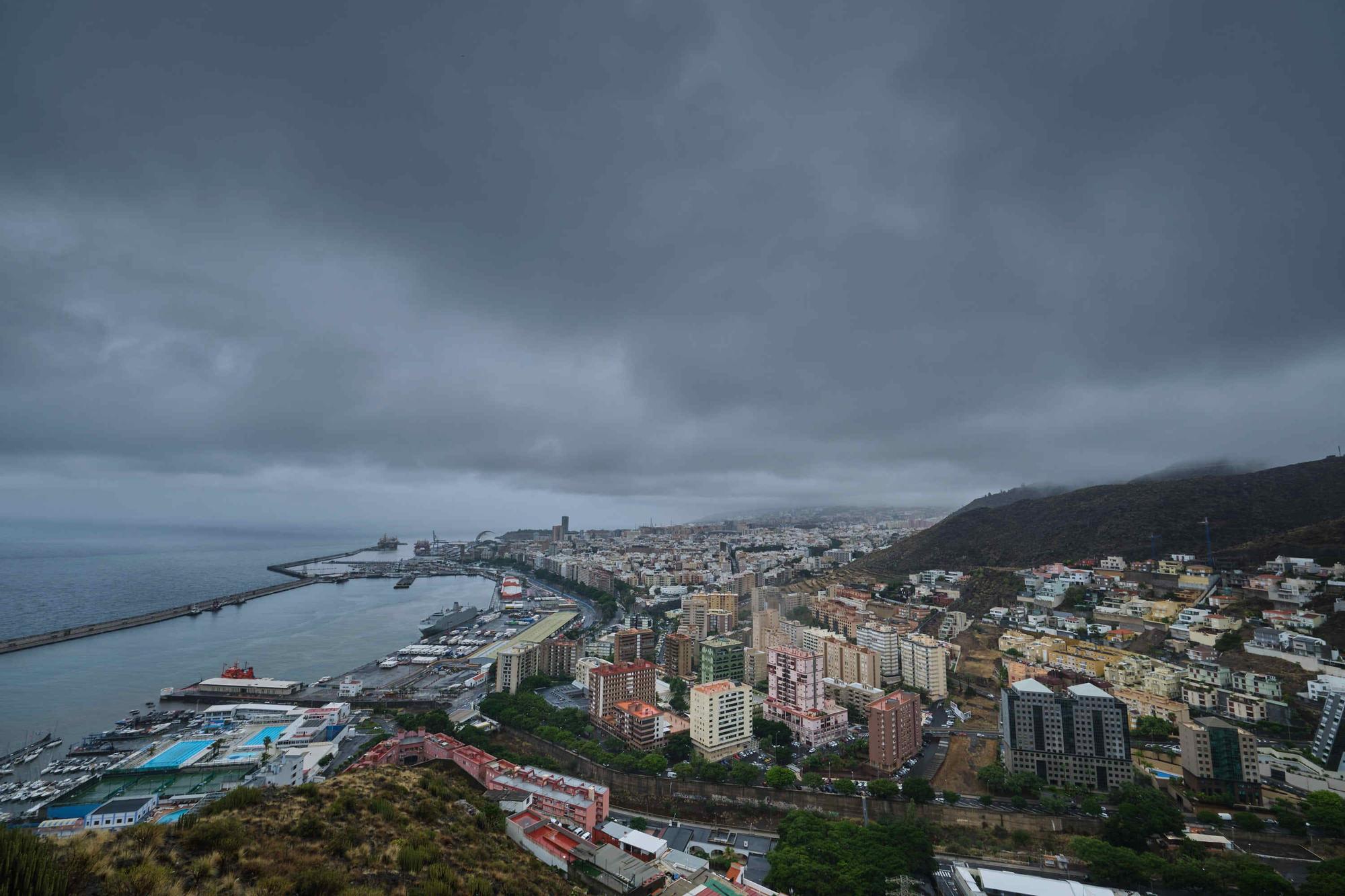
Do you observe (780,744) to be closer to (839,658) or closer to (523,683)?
(839,658)

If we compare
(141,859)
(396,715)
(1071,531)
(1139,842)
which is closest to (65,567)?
(396,715)

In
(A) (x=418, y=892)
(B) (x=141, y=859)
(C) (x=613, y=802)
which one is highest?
(B) (x=141, y=859)

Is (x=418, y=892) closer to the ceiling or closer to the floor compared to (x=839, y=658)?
closer to the ceiling

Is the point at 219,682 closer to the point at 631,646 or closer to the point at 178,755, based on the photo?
the point at 178,755

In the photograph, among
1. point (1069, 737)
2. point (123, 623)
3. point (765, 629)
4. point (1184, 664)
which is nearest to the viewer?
point (1069, 737)

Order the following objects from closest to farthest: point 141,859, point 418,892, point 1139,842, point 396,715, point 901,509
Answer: point 141,859, point 418,892, point 1139,842, point 396,715, point 901,509

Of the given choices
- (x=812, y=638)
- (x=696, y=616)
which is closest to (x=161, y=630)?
(x=696, y=616)
